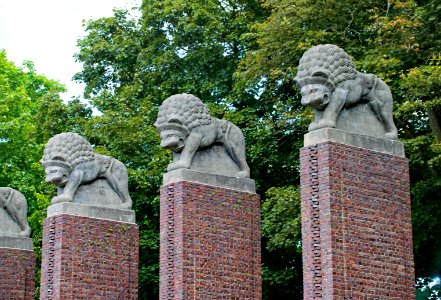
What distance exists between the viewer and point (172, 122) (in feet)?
81.4

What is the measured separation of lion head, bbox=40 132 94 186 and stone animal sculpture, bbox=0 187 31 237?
15.7ft

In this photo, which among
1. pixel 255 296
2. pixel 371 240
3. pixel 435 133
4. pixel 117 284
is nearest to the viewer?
pixel 371 240

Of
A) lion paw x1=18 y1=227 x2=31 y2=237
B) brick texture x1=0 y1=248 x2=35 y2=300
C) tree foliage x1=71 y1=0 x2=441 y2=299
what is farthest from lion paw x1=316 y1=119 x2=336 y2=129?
lion paw x1=18 y1=227 x2=31 y2=237

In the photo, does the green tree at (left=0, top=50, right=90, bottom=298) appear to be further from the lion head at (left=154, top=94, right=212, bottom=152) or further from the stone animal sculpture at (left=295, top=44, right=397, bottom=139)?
the stone animal sculpture at (left=295, top=44, right=397, bottom=139)

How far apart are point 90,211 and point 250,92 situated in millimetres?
8681

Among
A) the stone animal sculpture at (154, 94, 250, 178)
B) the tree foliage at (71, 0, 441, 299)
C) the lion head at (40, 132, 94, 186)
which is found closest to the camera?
the stone animal sculpture at (154, 94, 250, 178)

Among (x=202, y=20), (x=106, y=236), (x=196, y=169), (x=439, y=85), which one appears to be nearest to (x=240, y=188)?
(x=196, y=169)

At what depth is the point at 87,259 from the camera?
26.9 meters

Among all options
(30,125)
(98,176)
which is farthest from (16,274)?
(30,125)

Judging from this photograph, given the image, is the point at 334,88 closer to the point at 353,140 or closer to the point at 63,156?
the point at 353,140

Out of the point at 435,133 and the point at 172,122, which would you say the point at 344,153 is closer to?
the point at 172,122

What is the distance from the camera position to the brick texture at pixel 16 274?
1225 inches

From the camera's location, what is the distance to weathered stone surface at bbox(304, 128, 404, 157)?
71.0ft

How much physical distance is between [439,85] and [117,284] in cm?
860
